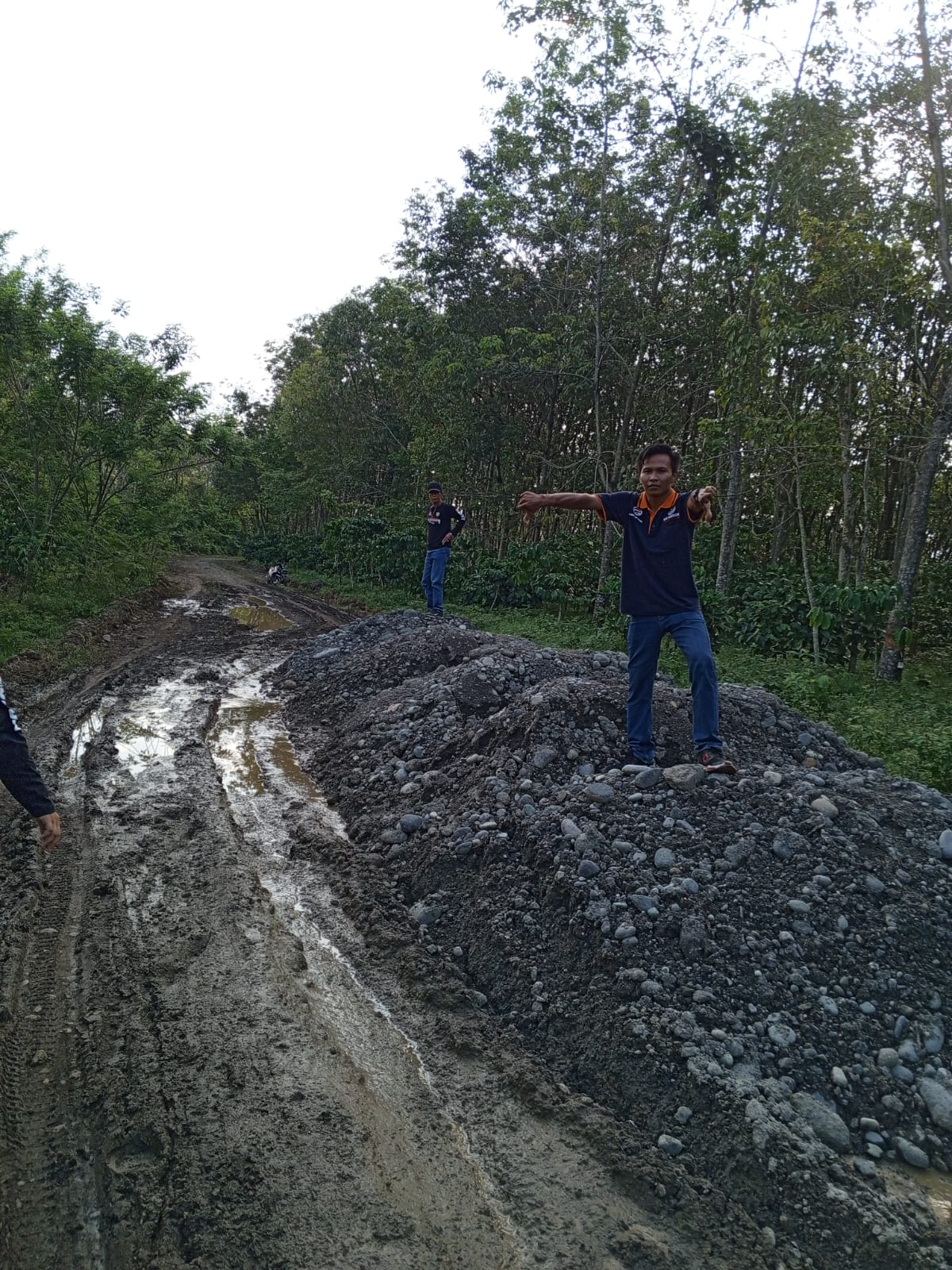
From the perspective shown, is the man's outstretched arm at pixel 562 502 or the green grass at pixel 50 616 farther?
the green grass at pixel 50 616

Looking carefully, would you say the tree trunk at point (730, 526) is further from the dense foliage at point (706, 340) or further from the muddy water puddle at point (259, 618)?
the muddy water puddle at point (259, 618)

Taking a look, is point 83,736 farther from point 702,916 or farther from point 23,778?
point 702,916

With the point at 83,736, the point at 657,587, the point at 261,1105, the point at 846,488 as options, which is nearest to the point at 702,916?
the point at 261,1105

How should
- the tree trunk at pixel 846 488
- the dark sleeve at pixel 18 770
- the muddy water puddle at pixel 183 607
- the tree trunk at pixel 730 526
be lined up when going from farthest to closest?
the muddy water puddle at pixel 183 607 → the tree trunk at pixel 730 526 → the tree trunk at pixel 846 488 → the dark sleeve at pixel 18 770

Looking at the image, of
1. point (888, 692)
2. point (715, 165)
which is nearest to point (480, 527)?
point (715, 165)

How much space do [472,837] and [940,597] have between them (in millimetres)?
9838

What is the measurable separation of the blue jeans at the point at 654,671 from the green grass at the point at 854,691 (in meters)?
1.85

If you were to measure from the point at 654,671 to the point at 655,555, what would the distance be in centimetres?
67

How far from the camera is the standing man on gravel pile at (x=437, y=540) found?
11297 mm

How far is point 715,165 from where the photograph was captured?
1102 centimetres

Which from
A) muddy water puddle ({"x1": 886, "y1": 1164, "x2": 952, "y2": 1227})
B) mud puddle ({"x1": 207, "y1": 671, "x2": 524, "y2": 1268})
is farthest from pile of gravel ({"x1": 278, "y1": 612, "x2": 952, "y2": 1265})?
mud puddle ({"x1": 207, "y1": 671, "x2": 524, "y2": 1268})

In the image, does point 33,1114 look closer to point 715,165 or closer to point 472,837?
point 472,837

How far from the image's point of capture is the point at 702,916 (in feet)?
10.4

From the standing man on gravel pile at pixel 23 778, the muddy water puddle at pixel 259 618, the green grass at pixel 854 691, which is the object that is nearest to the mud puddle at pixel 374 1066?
the standing man on gravel pile at pixel 23 778
